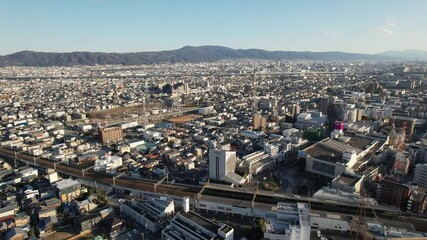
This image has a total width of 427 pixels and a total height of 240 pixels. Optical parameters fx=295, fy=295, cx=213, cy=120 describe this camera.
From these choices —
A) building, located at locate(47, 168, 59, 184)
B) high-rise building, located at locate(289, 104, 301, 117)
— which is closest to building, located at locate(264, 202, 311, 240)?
building, located at locate(47, 168, 59, 184)

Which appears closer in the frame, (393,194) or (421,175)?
(393,194)

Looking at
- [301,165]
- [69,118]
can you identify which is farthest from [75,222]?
[69,118]

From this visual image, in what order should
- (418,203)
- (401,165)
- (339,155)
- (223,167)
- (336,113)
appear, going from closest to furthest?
(418,203) < (223,167) < (401,165) < (339,155) < (336,113)

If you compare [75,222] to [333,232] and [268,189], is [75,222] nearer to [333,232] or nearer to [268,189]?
[268,189]

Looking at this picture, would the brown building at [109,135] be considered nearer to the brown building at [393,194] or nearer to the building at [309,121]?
the building at [309,121]

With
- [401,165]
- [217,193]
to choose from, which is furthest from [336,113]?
[217,193]

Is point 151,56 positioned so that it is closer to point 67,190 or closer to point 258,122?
point 258,122

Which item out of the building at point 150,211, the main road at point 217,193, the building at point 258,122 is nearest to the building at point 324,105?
the building at point 258,122
